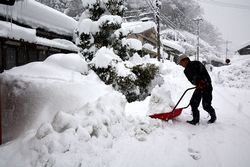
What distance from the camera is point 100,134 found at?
3.72m

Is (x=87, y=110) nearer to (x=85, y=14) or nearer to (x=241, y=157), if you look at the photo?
(x=241, y=157)

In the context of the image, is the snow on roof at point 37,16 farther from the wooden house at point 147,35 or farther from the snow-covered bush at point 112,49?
the wooden house at point 147,35

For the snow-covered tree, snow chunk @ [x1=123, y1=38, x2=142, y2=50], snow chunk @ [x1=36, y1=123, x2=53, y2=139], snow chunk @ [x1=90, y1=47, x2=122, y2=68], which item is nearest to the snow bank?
snow chunk @ [x1=36, y1=123, x2=53, y2=139]

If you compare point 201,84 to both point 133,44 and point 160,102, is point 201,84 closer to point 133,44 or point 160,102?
point 160,102

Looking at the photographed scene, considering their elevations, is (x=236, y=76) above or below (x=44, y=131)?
above

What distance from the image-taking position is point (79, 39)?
1137cm

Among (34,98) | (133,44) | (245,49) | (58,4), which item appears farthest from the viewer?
(245,49)

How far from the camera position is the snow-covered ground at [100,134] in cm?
316

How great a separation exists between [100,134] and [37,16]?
29.8 ft

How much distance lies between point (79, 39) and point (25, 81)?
7.18 metres

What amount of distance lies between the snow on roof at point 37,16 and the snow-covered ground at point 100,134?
4803 millimetres

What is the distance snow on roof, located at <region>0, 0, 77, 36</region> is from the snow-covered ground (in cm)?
480

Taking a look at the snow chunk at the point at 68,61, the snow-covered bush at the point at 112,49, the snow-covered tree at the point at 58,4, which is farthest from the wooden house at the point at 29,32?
the snow-covered tree at the point at 58,4

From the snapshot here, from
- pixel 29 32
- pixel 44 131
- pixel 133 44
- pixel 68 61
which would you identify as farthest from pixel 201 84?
pixel 133 44
